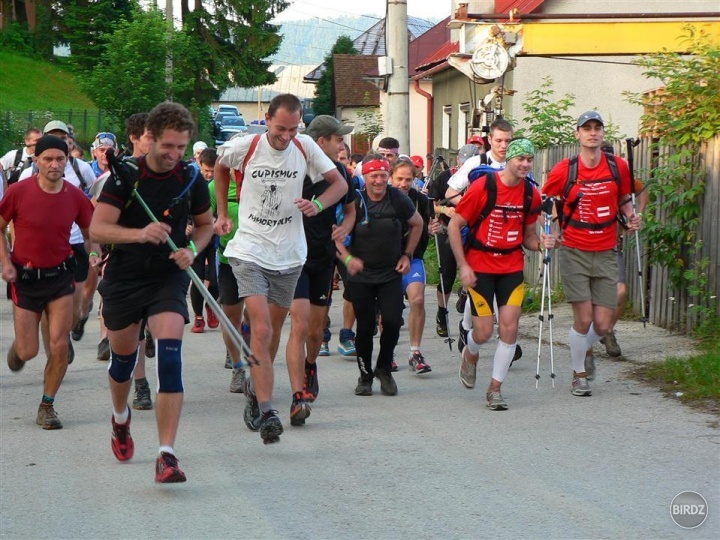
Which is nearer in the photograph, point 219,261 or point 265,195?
point 265,195

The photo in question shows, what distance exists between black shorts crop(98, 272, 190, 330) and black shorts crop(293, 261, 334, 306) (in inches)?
67.0

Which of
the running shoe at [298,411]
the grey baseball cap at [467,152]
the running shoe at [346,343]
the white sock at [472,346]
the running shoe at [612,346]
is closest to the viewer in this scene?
the running shoe at [298,411]

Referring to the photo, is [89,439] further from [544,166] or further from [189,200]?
[544,166]

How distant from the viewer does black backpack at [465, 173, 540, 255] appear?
820cm

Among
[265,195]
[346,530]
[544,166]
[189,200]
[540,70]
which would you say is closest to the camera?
[346,530]

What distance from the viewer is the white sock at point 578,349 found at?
342 inches

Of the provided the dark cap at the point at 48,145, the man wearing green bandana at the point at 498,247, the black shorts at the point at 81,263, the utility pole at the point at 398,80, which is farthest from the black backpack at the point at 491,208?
the utility pole at the point at 398,80

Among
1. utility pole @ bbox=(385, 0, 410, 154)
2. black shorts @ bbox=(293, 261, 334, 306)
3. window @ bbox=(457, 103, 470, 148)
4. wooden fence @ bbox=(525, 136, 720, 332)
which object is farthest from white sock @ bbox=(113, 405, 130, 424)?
window @ bbox=(457, 103, 470, 148)

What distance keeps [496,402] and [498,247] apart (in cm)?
111

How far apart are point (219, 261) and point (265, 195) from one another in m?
2.09

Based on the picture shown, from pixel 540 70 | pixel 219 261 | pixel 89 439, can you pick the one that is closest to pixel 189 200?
pixel 89 439

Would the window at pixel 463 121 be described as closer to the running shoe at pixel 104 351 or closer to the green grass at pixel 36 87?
the running shoe at pixel 104 351

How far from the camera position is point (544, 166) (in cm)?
1503

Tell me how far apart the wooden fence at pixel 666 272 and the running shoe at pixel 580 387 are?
2290 mm
